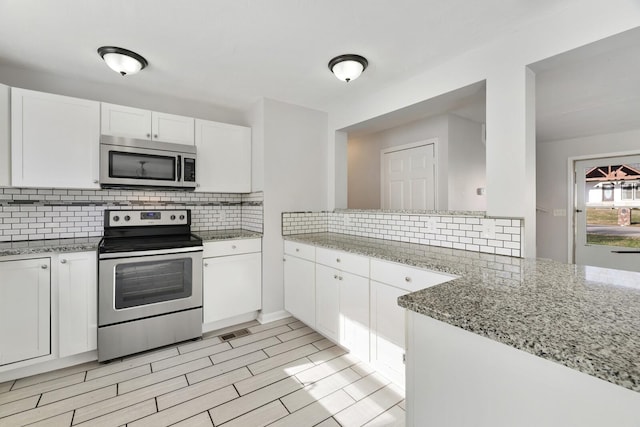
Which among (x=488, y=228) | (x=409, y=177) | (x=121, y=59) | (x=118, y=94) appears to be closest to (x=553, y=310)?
(x=488, y=228)

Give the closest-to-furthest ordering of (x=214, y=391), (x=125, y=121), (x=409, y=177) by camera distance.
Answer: (x=214, y=391) < (x=125, y=121) < (x=409, y=177)

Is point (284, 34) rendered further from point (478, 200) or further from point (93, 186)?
point (478, 200)

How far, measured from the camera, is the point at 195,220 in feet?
10.3

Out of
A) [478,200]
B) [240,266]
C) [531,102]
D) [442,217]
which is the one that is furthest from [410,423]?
[478,200]

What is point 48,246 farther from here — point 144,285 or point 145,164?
point 145,164

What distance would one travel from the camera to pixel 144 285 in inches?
92.0

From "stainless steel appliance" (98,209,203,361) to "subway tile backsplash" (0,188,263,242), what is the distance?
21 cm

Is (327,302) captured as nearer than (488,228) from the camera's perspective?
No

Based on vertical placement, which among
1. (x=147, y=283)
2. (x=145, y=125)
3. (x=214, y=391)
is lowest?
(x=214, y=391)

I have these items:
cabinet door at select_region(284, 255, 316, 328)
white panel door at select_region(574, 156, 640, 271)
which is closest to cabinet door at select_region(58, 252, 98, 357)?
cabinet door at select_region(284, 255, 316, 328)

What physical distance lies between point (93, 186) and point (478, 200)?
4360mm

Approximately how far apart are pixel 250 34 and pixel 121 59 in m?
0.99

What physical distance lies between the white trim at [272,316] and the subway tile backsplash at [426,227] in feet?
2.90

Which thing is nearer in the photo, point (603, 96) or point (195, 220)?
point (603, 96)
